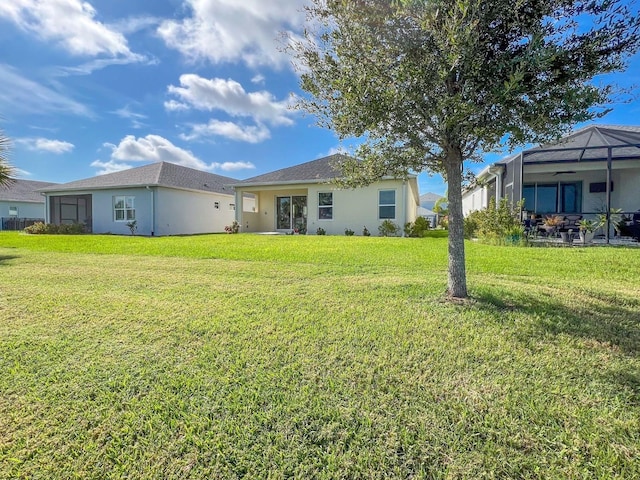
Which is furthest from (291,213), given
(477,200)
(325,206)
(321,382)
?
(321,382)

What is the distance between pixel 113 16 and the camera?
Answer: 964 cm

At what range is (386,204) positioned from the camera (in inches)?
670

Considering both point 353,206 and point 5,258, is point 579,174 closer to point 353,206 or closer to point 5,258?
point 353,206

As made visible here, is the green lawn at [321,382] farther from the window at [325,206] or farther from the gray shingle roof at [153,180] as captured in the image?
the gray shingle roof at [153,180]

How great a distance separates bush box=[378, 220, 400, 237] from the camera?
53.7 feet

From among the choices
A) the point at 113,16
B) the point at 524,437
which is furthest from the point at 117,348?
the point at 113,16

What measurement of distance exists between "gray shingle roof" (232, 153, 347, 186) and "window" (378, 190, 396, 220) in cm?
274

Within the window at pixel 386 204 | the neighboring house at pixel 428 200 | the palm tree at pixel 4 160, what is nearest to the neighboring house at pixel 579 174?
the window at pixel 386 204

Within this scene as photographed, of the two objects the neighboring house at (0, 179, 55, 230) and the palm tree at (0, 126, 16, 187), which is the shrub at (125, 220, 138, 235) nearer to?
the palm tree at (0, 126, 16, 187)

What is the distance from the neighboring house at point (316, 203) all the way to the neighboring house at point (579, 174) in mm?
4373

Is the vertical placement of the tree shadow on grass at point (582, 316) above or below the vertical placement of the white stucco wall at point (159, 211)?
below

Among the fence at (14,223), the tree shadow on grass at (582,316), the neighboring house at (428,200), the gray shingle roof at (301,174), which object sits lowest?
the tree shadow on grass at (582,316)

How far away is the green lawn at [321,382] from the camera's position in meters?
1.98

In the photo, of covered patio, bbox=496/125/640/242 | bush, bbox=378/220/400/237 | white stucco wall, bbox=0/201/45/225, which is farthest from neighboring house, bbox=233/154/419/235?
white stucco wall, bbox=0/201/45/225
